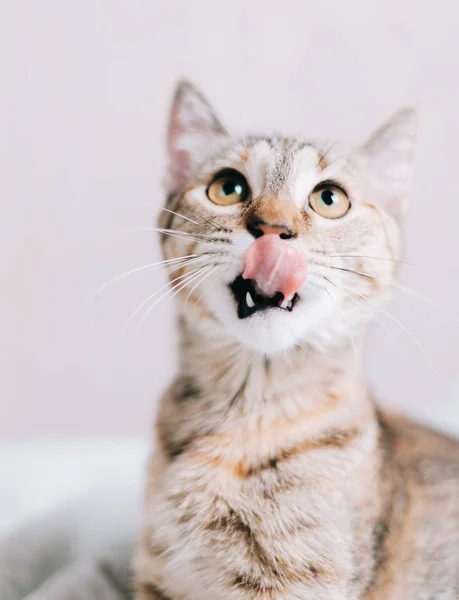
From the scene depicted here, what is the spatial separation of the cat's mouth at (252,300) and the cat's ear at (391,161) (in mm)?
307

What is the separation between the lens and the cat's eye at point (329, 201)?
2.92 ft

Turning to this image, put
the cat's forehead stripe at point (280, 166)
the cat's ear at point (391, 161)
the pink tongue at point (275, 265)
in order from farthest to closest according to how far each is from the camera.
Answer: the cat's ear at point (391, 161)
the cat's forehead stripe at point (280, 166)
the pink tongue at point (275, 265)

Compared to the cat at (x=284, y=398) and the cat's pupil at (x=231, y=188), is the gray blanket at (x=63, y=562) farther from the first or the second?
the cat's pupil at (x=231, y=188)

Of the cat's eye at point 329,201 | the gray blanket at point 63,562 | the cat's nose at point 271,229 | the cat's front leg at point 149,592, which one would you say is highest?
the cat's eye at point 329,201

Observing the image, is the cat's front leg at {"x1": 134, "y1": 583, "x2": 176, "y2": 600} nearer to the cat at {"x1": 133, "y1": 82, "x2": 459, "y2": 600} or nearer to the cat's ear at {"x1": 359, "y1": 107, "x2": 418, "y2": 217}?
the cat at {"x1": 133, "y1": 82, "x2": 459, "y2": 600}

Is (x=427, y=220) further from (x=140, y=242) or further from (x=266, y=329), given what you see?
(x=266, y=329)

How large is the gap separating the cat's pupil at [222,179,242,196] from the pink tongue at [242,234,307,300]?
15cm

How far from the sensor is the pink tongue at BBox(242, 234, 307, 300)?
752 mm

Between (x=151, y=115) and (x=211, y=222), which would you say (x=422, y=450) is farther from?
(x=151, y=115)

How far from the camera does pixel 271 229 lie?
0.79 metres

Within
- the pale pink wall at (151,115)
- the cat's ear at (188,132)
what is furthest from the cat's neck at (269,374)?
the pale pink wall at (151,115)

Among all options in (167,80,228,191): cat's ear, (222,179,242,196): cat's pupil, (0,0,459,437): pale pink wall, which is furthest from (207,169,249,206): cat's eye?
(0,0,459,437): pale pink wall

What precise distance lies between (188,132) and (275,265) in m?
0.39

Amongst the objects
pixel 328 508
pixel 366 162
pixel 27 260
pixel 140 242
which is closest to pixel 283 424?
pixel 328 508
